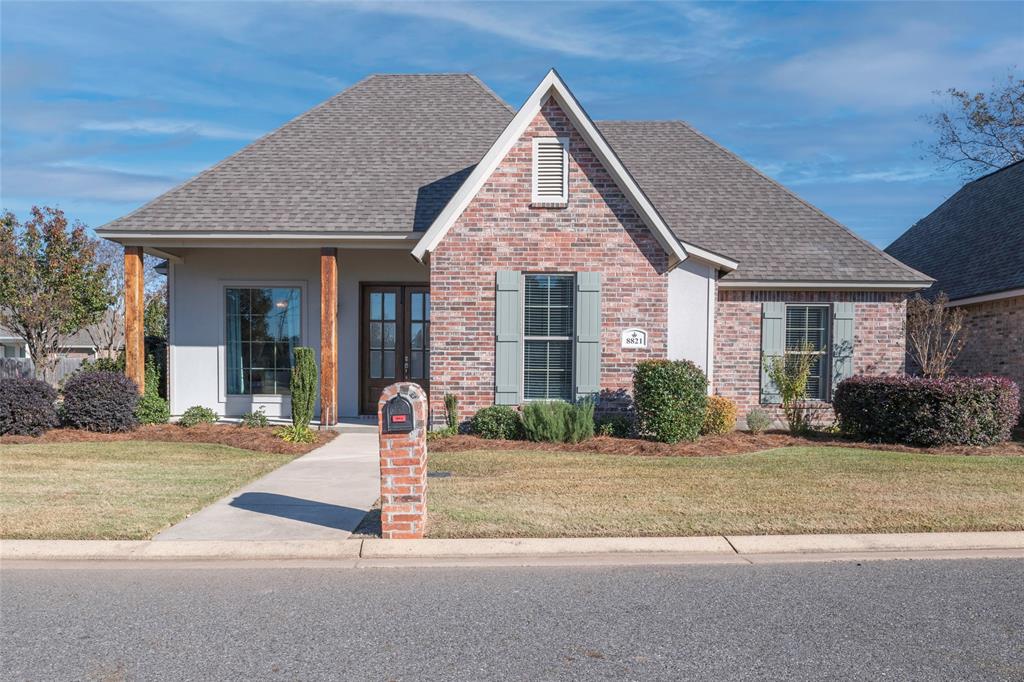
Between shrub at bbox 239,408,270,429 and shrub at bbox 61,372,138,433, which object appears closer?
shrub at bbox 61,372,138,433

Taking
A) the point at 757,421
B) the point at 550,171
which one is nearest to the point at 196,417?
the point at 550,171

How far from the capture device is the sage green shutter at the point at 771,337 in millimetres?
14969

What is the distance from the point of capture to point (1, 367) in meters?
18.9

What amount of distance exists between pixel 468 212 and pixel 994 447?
9095mm

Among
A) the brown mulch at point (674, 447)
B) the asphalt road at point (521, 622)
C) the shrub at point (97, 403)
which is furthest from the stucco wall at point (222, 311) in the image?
the asphalt road at point (521, 622)

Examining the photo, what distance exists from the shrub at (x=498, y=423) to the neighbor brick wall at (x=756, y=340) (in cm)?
465

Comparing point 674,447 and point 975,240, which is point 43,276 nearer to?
point 674,447

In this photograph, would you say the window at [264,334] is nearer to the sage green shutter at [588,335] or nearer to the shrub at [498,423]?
the shrub at [498,423]

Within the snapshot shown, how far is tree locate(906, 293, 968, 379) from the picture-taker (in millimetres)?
14500

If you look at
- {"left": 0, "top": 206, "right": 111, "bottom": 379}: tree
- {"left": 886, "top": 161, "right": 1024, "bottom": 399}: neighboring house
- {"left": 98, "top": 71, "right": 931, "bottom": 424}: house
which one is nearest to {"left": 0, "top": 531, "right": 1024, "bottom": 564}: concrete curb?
{"left": 98, "top": 71, "right": 931, "bottom": 424}: house

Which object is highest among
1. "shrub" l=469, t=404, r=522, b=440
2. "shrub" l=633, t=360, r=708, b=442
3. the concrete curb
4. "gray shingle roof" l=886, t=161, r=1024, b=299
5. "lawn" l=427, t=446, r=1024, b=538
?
"gray shingle roof" l=886, t=161, r=1024, b=299

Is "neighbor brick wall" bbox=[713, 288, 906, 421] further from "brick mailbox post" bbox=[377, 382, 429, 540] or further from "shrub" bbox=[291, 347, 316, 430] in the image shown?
"brick mailbox post" bbox=[377, 382, 429, 540]

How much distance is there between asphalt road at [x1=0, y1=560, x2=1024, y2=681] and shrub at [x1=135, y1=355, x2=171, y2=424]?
807cm

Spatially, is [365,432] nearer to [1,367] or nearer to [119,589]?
[119,589]
